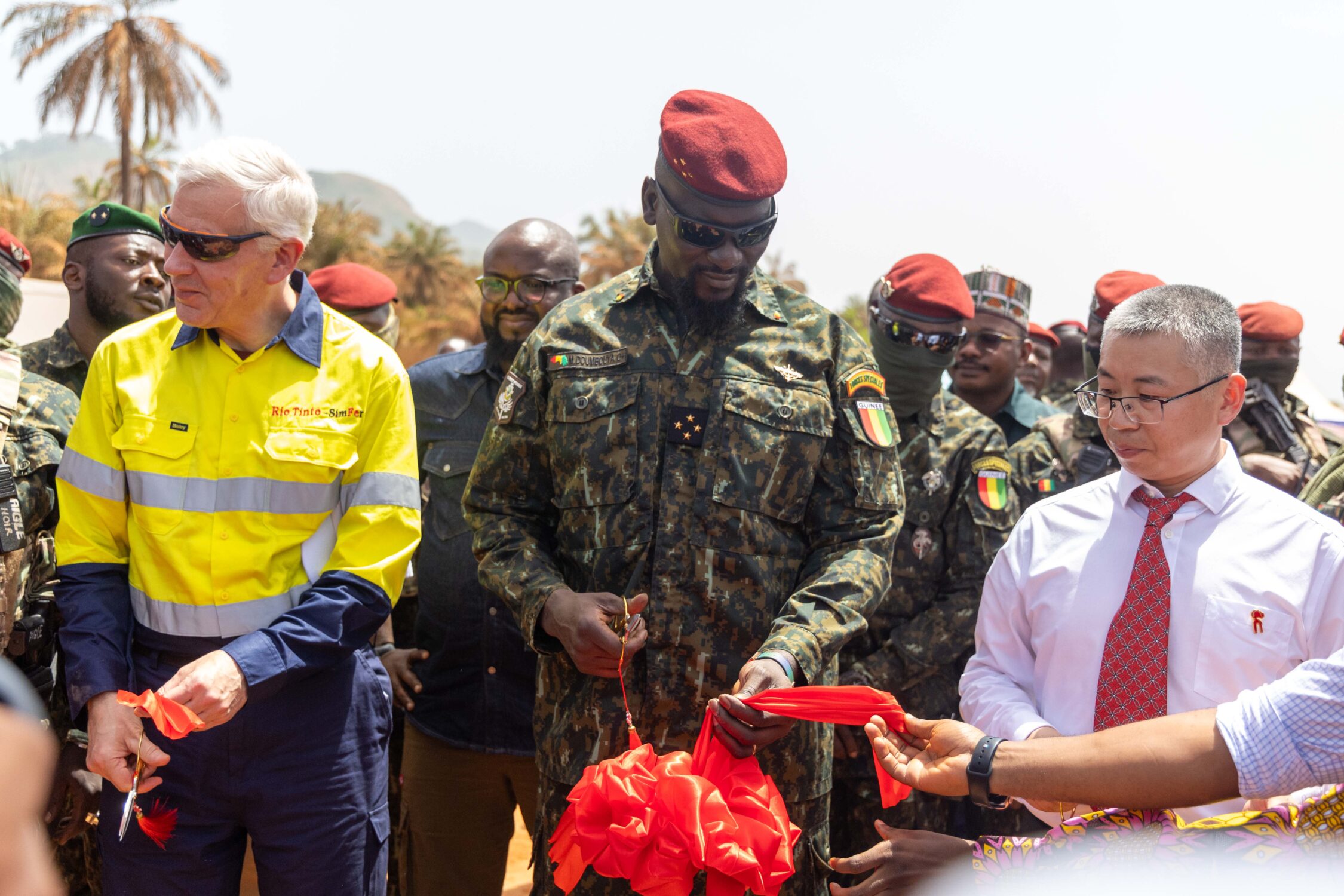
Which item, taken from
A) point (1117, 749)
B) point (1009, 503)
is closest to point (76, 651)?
point (1117, 749)

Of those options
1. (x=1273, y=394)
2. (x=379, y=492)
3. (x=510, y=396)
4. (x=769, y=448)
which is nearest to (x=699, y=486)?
(x=769, y=448)

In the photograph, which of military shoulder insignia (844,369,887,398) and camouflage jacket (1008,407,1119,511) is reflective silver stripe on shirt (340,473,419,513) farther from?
camouflage jacket (1008,407,1119,511)

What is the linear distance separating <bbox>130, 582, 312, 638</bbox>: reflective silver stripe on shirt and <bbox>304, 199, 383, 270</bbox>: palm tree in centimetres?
3033

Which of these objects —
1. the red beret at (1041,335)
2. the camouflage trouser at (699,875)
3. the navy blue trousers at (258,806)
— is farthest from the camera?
the red beret at (1041,335)

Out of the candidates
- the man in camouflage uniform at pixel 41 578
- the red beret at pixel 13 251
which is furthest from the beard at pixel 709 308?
the red beret at pixel 13 251

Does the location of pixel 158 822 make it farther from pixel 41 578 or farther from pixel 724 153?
pixel 724 153

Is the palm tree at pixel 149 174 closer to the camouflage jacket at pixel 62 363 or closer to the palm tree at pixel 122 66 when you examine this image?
the palm tree at pixel 122 66

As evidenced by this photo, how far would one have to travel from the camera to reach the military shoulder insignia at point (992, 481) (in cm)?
456

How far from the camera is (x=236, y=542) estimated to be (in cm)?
310

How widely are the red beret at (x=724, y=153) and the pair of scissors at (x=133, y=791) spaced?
84.7 inches

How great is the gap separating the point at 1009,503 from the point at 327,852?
2.94m

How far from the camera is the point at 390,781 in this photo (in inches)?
212

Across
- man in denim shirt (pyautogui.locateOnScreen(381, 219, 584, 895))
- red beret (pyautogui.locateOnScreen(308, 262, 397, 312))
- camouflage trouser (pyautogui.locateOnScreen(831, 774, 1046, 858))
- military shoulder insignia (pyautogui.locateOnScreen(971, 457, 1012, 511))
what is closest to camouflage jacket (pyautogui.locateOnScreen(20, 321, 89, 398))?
red beret (pyautogui.locateOnScreen(308, 262, 397, 312))

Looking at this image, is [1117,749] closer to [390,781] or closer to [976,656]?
[976,656]
